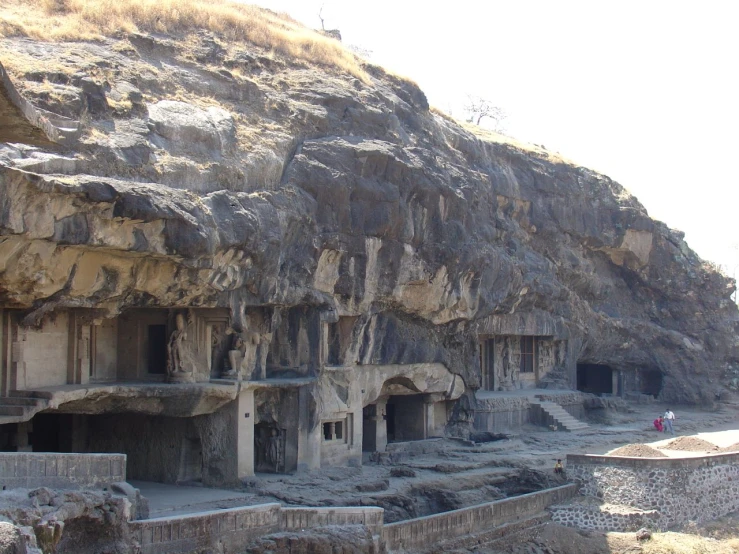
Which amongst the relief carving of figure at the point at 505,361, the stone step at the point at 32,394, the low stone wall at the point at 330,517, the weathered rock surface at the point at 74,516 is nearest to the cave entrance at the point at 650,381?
the relief carving of figure at the point at 505,361

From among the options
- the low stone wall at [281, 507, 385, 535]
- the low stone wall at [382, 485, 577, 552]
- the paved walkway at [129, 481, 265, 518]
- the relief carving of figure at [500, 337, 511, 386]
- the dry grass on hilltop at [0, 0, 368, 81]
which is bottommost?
the low stone wall at [382, 485, 577, 552]

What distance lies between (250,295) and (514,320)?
13.5 m

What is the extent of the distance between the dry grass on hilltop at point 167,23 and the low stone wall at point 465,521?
478 inches

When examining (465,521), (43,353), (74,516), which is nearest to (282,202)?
(43,353)

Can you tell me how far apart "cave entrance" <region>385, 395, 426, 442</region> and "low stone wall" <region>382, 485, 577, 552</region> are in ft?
20.2

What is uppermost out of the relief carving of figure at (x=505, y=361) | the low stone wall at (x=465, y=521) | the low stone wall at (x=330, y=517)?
the relief carving of figure at (x=505, y=361)

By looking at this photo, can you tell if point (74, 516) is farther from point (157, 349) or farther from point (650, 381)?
point (650, 381)

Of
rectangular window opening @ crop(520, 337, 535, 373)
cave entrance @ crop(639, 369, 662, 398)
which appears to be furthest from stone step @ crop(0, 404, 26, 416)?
cave entrance @ crop(639, 369, 662, 398)

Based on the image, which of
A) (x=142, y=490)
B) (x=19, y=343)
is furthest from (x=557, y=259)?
(x=19, y=343)

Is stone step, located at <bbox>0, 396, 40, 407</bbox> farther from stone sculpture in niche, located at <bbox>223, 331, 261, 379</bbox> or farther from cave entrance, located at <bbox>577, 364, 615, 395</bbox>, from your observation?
cave entrance, located at <bbox>577, 364, 615, 395</bbox>

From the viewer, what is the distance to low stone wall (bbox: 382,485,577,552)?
18.8 metres

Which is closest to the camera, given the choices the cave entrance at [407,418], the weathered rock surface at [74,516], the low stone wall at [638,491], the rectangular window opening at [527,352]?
the weathered rock surface at [74,516]

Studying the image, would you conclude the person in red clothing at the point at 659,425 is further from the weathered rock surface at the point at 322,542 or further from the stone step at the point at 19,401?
the stone step at the point at 19,401

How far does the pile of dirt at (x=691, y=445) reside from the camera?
2566 centimetres
